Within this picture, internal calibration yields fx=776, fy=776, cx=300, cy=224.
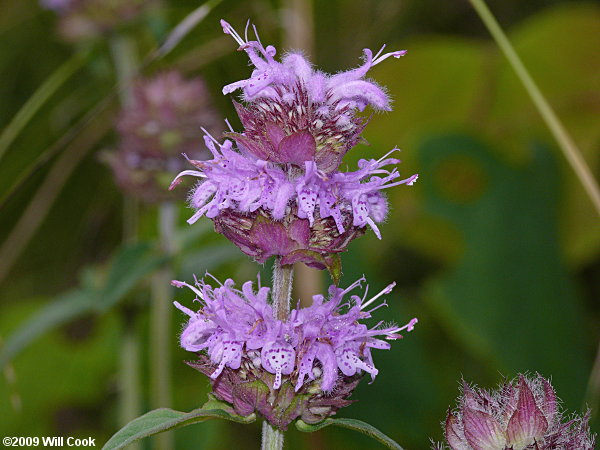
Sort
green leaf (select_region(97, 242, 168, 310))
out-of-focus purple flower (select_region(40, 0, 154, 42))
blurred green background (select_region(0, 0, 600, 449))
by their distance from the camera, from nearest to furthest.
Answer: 1. green leaf (select_region(97, 242, 168, 310))
2. blurred green background (select_region(0, 0, 600, 449))
3. out-of-focus purple flower (select_region(40, 0, 154, 42))

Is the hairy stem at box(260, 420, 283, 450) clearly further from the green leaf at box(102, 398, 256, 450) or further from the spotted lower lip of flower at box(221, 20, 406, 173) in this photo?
the spotted lower lip of flower at box(221, 20, 406, 173)

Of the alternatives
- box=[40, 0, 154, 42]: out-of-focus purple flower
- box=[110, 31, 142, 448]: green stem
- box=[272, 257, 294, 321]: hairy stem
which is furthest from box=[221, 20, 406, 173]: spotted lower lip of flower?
box=[40, 0, 154, 42]: out-of-focus purple flower

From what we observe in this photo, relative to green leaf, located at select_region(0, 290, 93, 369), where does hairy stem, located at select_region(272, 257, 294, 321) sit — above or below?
below

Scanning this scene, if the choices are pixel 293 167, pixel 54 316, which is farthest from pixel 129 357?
pixel 293 167

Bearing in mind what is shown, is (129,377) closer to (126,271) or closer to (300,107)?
(126,271)

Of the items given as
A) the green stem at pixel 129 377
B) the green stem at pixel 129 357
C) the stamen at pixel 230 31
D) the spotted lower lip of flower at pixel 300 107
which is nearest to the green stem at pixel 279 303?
the spotted lower lip of flower at pixel 300 107

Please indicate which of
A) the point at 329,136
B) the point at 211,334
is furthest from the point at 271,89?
the point at 211,334

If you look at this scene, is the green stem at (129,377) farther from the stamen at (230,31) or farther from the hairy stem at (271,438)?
the stamen at (230,31)
